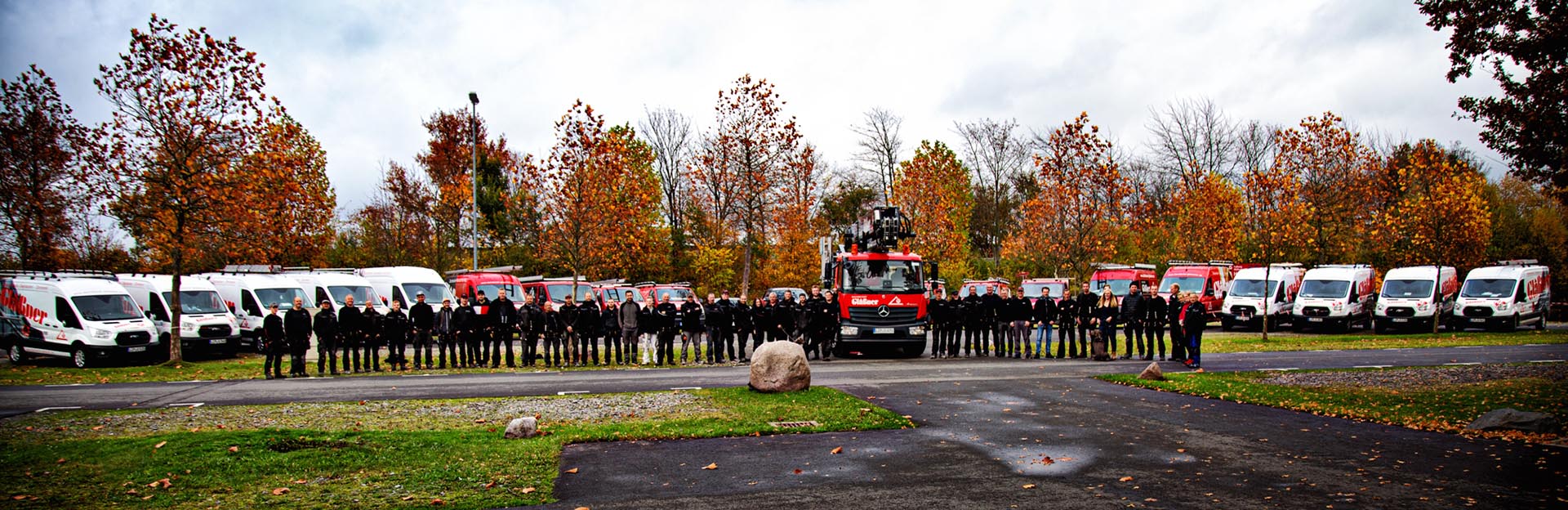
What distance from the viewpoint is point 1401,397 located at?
12.5 m

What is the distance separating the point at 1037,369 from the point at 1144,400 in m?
5.02

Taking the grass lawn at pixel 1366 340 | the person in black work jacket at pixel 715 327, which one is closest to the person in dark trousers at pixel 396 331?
the person in black work jacket at pixel 715 327

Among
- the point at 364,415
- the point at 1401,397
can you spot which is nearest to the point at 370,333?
the point at 364,415

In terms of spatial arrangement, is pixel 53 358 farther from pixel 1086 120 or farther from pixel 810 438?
pixel 1086 120

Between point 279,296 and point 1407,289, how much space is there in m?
35.1

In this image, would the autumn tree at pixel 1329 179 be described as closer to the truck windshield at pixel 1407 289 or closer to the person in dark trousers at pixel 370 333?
the truck windshield at pixel 1407 289

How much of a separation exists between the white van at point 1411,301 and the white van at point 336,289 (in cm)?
3070

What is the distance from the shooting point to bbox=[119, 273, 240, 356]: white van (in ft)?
77.7

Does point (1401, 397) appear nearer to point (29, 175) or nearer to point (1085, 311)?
point (1085, 311)

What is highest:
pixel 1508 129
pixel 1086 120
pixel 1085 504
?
pixel 1086 120

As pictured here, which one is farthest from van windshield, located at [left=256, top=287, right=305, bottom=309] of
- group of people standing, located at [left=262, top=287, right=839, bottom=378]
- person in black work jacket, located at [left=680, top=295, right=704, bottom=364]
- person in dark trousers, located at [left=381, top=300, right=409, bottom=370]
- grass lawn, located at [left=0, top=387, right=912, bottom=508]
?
grass lawn, located at [left=0, top=387, right=912, bottom=508]

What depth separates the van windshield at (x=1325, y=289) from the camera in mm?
30297

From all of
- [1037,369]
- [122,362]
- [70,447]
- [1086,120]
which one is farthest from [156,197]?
[1086,120]

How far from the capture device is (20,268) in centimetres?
3192
